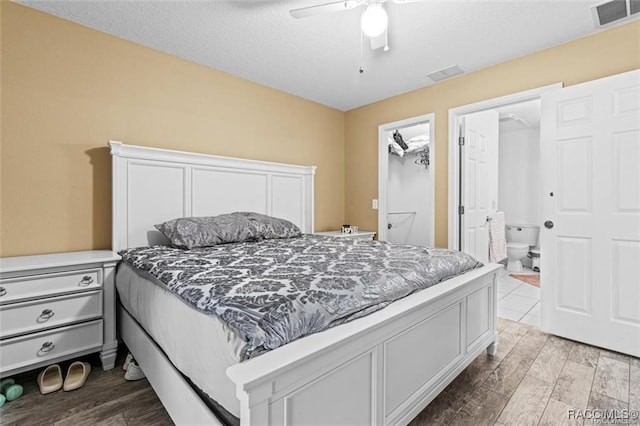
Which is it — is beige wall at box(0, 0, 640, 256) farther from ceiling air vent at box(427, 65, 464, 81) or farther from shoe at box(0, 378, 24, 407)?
shoe at box(0, 378, 24, 407)

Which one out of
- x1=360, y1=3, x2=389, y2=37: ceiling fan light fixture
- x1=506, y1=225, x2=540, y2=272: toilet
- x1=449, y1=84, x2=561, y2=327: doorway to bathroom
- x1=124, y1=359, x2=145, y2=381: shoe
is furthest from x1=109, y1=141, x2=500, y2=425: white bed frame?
x1=506, y1=225, x2=540, y2=272: toilet

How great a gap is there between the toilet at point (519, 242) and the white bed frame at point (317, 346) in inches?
124

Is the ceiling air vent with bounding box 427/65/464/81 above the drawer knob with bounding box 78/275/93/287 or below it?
above

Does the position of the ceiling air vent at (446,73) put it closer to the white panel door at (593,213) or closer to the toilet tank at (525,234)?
the white panel door at (593,213)

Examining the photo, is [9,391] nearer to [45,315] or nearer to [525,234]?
[45,315]

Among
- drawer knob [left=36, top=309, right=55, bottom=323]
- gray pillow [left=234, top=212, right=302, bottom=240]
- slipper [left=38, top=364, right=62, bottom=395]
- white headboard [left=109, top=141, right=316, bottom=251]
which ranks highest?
white headboard [left=109, top=141, right=316, bottom=251]

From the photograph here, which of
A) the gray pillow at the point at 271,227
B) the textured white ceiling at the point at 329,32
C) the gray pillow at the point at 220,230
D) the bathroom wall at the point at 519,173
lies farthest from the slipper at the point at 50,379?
the bathroom wall at the point at 519,173

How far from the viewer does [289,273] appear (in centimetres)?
146

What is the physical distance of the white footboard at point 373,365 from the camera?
35.9 inches

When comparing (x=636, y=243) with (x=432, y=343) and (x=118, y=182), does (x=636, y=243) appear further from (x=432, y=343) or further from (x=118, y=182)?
(x=118, y=182)

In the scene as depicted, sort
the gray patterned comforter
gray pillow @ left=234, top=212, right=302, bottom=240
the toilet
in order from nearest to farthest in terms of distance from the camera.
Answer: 1. the gray patterned comforter
2. gray pillow @ left=234, top=212, right=302, bottom=240
3. the toilet

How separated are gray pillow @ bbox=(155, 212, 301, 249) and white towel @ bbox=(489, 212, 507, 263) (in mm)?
3076

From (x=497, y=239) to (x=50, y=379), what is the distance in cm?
507

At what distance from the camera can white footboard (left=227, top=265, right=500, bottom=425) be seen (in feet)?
2.99
